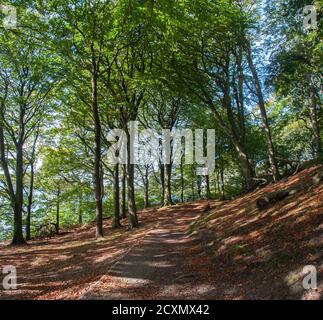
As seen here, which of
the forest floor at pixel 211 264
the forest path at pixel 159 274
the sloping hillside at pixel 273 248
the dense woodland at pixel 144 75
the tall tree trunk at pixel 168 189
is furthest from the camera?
the tall tree trunk at pixel 168 189

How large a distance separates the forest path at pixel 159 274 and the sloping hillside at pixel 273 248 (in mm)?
518

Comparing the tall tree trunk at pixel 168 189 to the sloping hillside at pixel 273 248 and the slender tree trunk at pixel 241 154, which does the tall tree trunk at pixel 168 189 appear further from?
the sloping hillside at pixel 273 248

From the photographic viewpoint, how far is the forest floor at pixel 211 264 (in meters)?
7.22

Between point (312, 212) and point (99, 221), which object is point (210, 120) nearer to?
point (99, 221)

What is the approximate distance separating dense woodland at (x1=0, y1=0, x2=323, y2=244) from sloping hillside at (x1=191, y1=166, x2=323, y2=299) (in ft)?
21.6

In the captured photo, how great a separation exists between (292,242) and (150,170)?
34.9 m

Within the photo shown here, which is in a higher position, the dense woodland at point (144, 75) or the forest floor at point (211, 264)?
the dense woodland at point (144, 75)

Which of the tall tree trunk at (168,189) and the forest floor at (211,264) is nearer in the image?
the forest floor at (211,264)

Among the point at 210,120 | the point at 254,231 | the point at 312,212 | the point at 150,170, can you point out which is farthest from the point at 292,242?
the point at 150,170

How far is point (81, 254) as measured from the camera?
14.5 metres

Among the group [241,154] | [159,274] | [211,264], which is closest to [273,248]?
[211,264]

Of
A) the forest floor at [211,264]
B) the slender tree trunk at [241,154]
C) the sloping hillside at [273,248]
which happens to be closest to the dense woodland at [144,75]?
the slender tree trunk at [241,154]

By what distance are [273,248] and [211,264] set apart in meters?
2.03
